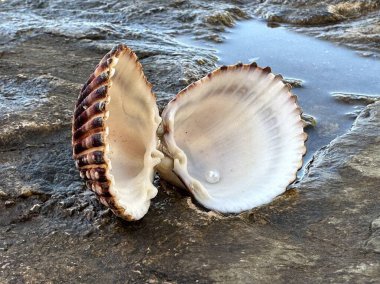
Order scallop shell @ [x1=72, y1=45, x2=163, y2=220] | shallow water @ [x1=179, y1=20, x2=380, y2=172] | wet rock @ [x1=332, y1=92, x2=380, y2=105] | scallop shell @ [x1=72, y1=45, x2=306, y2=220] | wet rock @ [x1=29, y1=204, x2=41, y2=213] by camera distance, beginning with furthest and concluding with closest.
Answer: wet rock @ [x1=332, y1=92, x2=380, y2=105] → shallow water @ [x1=179, y1=20, x2=380, y2=172] → wet rock @ [x1=29, y1=204, x2=41, y2=213] → scallop shell @ [x1=72, y1=45, x2=306, y2=220] → scallop shell @ [x1=72, y1=45, x2=163, y2=220]

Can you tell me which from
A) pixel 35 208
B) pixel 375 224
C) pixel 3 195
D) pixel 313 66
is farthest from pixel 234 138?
pixel 313 66

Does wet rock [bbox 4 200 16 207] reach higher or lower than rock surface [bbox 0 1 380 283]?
lower

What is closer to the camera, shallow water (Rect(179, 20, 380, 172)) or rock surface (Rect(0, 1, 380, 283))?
rock surface (Rect(0, 1, 380, 283))

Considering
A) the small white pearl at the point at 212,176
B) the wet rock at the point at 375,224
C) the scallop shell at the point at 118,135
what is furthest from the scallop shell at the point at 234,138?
the wet rock at the point at 375,224

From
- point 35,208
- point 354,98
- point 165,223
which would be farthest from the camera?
point 354,98

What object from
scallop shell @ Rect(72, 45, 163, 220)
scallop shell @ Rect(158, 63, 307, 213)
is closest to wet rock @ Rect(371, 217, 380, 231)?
scallop shell @ Rect(158, 63, 307, 213)

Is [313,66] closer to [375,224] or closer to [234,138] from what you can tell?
[234,138]

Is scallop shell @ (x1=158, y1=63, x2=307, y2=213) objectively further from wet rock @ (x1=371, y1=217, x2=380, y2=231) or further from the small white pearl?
wet rock @ (x1=371, y1=217, x2=380, y2=231)
